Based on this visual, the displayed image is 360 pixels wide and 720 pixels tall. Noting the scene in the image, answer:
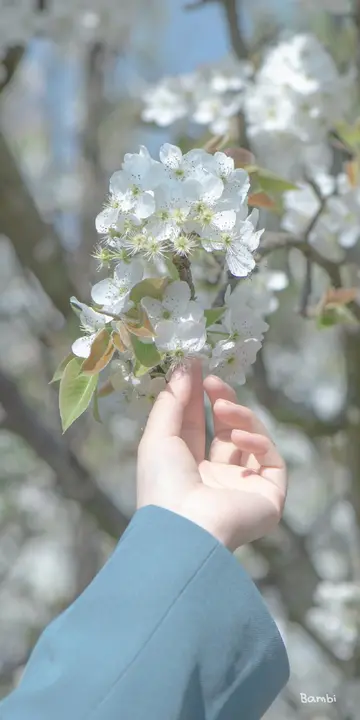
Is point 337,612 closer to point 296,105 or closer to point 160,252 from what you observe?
point 296,105

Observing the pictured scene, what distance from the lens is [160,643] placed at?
0.57 meters

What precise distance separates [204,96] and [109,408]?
930mm

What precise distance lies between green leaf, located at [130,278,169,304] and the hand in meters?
0.06

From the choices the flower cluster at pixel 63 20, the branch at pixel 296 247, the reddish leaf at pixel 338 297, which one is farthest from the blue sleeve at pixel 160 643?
the flower cluster at pixel 63 20

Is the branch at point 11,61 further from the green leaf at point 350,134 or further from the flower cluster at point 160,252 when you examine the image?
the flower cluster at point 160,252

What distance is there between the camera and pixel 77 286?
5.93 feet

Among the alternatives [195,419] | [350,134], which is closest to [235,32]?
[350,134]

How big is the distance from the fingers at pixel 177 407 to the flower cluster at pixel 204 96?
3.07ft

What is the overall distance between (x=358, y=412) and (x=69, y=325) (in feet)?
2.20

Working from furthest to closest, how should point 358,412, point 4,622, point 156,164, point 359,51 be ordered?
point 4,622
point 358,412
point 359,51
point 156,164

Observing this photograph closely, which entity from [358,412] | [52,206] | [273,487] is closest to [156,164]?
[273,487]

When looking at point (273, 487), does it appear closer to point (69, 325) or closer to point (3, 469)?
point (69, 325)

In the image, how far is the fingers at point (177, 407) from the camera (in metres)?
0.67

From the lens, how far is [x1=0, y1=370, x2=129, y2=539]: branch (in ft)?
5.46
